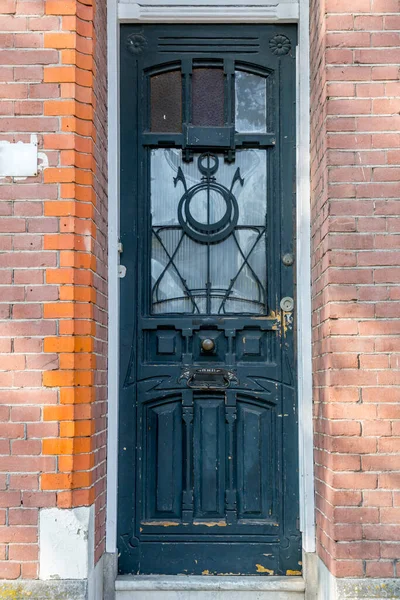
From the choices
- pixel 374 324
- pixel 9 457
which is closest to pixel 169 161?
pixel 374 324

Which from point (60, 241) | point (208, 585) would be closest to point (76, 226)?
point (60, 241)

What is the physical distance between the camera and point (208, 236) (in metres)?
3.78

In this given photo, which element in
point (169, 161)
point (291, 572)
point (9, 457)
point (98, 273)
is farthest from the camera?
point (169, 161)

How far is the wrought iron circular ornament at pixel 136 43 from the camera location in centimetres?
385

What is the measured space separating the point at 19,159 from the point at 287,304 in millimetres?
1547

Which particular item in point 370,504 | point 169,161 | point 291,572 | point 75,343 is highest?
point 169,161

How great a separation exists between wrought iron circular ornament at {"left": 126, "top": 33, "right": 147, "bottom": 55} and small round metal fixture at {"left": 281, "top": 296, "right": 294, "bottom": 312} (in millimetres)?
1574

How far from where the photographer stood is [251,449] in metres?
3.69

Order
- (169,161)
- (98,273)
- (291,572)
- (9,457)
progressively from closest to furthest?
(9,457) → (98,273) → (291,572) → (169,161)

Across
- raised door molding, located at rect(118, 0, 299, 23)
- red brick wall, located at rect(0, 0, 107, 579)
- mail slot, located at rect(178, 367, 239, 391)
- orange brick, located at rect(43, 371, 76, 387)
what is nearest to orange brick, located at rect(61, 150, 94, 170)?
red brick wall, located at rect(0, 0, 107, 579)

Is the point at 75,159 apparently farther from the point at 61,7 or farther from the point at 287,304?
the point at 287,304

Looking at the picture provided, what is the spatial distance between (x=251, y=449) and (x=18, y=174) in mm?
1812

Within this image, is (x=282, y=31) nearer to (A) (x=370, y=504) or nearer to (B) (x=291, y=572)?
(A) (x=370, y=504)

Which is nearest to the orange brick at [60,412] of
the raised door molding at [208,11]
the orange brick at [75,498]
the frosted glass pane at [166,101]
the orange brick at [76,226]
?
the orange brick at [75,498]
